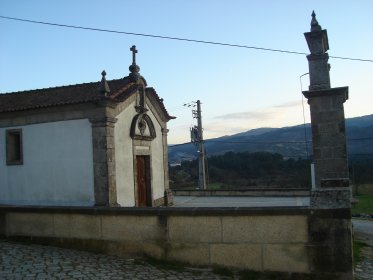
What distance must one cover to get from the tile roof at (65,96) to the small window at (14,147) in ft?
2.70

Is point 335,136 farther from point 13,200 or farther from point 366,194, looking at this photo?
point 366,194

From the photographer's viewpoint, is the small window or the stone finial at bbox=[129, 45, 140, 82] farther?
the stone finial at bbox=[129, 45, 140, 82]

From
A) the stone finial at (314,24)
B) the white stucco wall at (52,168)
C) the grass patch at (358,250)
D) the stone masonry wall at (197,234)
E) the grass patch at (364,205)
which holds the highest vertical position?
the stone finial at (314,24)

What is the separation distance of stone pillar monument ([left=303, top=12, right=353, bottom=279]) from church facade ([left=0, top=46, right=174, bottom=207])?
23.8 feet

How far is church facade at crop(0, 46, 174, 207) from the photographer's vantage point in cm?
1210

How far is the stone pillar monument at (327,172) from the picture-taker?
227 inches

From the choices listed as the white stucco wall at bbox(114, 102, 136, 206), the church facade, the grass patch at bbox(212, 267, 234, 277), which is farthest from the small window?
the grass patch at bbox(212, 267, 234, 277)

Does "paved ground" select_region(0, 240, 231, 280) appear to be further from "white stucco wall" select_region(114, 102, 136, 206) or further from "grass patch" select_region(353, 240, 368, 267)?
"white stucco wall" select_region(114, 102, 136, 206)

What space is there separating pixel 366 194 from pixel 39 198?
A: 59146 mm

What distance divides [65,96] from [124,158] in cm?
318

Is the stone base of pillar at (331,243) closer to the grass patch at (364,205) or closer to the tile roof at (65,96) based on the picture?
the tile roof at (65,96)

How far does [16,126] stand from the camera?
43.9 feet

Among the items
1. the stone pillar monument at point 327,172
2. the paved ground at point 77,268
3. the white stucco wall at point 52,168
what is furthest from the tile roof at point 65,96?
the stone pillar monument at point 327,172

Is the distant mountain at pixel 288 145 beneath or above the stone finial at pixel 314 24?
above
